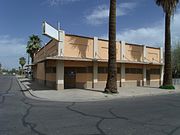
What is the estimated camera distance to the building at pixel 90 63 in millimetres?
25469

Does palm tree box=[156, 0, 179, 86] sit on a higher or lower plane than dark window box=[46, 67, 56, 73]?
higher

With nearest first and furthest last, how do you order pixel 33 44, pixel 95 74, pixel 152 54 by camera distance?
pixel 95 74, pixel 152 54, pixel 33 44

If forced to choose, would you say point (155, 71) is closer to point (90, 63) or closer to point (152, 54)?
point (152, 54)

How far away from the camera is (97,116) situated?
1098 centimetres

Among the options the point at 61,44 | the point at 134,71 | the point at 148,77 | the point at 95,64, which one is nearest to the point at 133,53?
the point at 134,71

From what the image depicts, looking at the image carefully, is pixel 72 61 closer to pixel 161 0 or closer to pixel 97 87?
pixel 97 87

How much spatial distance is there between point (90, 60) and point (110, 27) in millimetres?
5397

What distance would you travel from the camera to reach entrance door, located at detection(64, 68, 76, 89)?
27.5 metres

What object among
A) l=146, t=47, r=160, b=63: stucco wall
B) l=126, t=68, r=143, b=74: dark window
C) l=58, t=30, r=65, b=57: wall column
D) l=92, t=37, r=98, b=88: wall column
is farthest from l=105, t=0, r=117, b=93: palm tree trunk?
l=146, t=47, r=160, b=63: stucco wall

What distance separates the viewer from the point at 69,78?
27.8 meters

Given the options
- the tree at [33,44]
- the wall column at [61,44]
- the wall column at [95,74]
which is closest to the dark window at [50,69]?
the wall column at [61,44]

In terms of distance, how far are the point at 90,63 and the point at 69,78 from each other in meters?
2.71

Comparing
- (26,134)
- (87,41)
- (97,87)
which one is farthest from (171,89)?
(26,134)

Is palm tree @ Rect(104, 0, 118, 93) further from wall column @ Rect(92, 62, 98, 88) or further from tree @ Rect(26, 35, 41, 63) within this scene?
tree @ Rect(26, 35, 41, 63)
